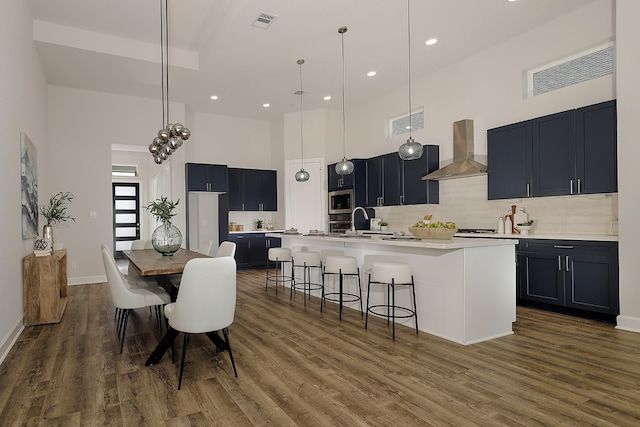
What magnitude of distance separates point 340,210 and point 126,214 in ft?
22.0

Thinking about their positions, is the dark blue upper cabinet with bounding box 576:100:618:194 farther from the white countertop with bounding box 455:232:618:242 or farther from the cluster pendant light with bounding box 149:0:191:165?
the cluster pendant light with bounding box 149:0:191:165

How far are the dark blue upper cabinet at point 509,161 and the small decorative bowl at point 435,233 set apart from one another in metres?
1.71

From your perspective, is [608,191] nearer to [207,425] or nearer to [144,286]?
[207,425]

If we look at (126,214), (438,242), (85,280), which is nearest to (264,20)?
(438,242)

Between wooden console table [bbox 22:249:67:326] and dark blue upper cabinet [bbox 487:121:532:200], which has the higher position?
dark blue upper cabinet [bbox 487:121:532:200]

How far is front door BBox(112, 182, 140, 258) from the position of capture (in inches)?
432

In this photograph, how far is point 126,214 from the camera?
11.1 meters

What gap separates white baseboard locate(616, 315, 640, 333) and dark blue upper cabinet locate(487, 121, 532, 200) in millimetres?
1672

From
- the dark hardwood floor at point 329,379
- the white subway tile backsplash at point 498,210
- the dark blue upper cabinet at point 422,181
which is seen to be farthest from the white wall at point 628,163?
the dark blue upper cabinet at point 422,181

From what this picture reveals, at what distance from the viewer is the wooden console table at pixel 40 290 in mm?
4117

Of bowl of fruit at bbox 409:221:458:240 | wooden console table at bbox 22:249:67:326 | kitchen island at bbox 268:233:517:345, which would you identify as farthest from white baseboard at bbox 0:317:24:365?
bowl of fruit at bbox 409:221:458:240

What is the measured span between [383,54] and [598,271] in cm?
382

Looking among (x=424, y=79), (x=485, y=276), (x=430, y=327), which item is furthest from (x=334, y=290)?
(x=424, y=79)

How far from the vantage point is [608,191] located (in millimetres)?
4094
